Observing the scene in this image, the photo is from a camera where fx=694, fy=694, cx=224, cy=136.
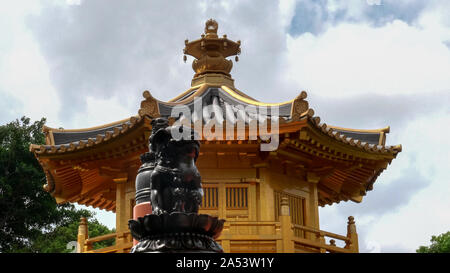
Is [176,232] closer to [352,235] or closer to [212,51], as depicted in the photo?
[352,235]

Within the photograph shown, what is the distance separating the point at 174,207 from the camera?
650cm

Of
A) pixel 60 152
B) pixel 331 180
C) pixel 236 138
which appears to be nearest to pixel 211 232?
pixel 236 138

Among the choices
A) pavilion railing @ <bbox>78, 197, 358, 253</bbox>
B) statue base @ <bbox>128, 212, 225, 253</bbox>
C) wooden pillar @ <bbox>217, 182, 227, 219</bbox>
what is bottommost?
statue base @ <bbox>128, 212, 225, 253</bbox>

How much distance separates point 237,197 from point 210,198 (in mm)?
541

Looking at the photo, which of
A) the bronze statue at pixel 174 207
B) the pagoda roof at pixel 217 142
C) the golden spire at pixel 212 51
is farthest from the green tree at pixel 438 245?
the bronze statue at pixel 174 207

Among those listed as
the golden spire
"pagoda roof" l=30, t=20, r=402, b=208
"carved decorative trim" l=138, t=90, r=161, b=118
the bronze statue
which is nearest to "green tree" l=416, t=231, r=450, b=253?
"pagoda roof" l=30, t=20, r=402, b=208

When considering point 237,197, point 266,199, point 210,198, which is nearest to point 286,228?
point 266,199

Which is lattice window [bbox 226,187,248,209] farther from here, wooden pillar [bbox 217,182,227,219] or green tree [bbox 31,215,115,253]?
green tree [bbox 31,215,115,253]

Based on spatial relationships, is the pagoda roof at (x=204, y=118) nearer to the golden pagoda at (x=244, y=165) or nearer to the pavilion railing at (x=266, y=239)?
the golden pagoda at (x=244, y=165)

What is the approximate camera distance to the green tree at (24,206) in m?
26.5

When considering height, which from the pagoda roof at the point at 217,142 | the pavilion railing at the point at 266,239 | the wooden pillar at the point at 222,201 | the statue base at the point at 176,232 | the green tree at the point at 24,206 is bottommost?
the statue base at the point at 176,232

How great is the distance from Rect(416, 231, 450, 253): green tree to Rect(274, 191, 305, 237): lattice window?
1529 cm

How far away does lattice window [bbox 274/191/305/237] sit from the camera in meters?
14.1

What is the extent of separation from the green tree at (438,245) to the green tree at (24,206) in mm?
14680
